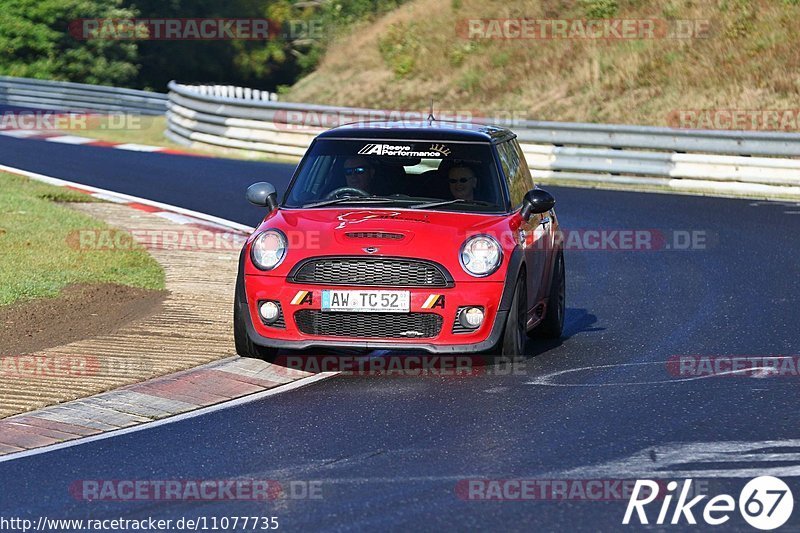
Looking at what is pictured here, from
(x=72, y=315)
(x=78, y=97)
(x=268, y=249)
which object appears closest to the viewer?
(x=268, y=249)

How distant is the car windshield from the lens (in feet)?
32.8

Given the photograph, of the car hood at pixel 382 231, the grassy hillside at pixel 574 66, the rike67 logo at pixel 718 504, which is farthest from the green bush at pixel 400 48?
the rike67 logo at pixel 718 504

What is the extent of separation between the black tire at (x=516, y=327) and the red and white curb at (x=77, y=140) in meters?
17.7

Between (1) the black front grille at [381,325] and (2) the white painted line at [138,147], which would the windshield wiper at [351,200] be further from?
(2) the white painted line at [138,147]

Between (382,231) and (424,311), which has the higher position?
(382,231)

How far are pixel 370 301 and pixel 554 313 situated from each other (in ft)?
7.05

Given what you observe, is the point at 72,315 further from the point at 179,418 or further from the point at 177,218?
the point at 177,218

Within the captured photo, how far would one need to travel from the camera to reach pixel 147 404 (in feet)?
27.9

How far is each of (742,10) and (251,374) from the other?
24.5 metres

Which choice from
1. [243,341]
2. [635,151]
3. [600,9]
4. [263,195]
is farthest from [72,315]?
[600,9]

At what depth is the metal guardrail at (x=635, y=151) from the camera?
21422mm

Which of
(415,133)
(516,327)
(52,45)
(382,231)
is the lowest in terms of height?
(516,327)

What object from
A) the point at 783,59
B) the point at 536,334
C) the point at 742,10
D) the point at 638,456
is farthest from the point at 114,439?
the point at 742,10

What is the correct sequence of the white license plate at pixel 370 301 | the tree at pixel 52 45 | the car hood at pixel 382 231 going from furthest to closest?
the tree at pixel 52 45, the car hood at pixel 382 231, the white license plate at pixel 370 301
